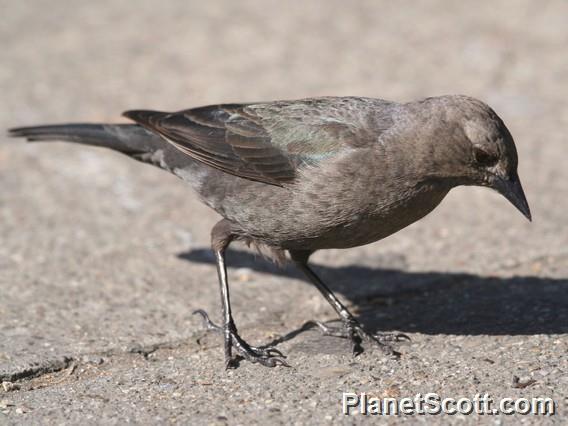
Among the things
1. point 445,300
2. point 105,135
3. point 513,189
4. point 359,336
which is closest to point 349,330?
point 359,336

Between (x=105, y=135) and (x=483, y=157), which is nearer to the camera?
(x=483, y=157)

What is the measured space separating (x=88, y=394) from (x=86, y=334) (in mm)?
730

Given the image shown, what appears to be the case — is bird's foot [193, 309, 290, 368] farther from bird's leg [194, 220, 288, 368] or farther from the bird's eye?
the bird's eye

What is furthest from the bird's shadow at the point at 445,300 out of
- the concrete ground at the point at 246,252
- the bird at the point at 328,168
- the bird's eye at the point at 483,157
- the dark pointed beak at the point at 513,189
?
the bird's eye at the point at 483,157


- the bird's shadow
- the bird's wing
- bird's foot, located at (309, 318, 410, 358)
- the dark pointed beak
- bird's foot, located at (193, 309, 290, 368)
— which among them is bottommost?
bird's foot, located at (193, 309, 290, 368)

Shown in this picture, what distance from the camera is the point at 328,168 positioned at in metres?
4.64

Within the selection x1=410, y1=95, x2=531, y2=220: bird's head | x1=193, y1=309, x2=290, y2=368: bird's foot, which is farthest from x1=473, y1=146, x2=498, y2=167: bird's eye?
x1=193, y1=309, x2=290, y2=368: bird's foot

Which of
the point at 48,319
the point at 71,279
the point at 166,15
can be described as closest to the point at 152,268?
the point at 71,279

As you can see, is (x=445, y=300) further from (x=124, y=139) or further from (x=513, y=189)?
(x=124, y=139)

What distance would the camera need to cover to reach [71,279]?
5.65 m

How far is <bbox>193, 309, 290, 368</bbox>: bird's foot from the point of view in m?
4.58

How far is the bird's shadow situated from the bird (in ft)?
0.93

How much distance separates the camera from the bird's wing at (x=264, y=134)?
4770 mm

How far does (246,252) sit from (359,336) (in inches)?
63.4
